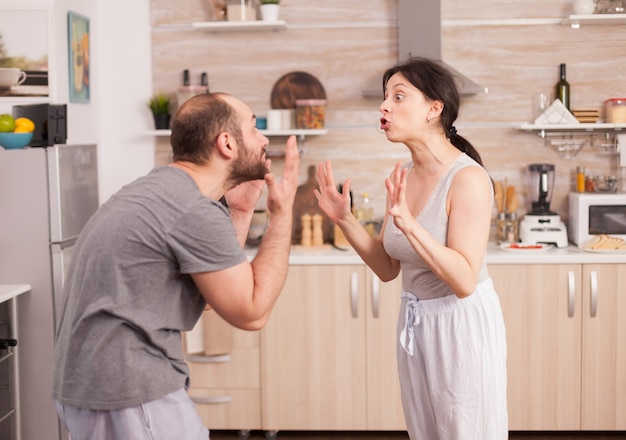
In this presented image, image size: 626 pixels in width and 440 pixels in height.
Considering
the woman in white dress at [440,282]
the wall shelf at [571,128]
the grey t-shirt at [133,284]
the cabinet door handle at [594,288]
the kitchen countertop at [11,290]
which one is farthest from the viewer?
the wall shelf at [571,128]

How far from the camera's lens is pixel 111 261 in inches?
66.2

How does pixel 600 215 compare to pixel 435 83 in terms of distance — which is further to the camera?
pixel 600 215

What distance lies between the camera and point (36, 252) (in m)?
3.76

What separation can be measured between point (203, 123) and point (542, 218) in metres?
2.88

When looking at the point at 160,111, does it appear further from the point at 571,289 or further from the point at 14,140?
the point at 571,289

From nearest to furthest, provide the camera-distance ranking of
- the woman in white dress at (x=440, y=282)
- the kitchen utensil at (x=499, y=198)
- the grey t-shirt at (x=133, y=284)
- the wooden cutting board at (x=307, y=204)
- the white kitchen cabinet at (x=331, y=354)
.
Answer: the grey t-shirt at (x=133, y=284) < the woman in white dress at (x=440, y=282) < the white kitchen cabinet at (x=331, y=354) < the kitchen utensil at (x=499, y=198) < the wooden cutting board at (x=307, y=204)

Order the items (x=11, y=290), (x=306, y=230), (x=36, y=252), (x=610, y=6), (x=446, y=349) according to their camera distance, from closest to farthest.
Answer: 1. (x=446, y=349)
2. (x=11, y=290)
3. (x=36, y=252)
4. (x=610, y=6)
5. (x=306, y=230)

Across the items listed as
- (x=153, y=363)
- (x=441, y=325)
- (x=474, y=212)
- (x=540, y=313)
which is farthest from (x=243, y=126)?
(x=540, y=313)

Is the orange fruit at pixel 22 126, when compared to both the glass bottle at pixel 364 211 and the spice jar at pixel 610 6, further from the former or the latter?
the spice jar at pixel 610 6

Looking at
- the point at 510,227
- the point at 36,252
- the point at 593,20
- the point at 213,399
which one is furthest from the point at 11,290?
the point at 593,20

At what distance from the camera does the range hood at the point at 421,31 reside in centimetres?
432

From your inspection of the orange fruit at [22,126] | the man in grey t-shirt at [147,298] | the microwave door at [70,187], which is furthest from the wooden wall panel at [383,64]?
the man in grey t-shirt at [147,298]

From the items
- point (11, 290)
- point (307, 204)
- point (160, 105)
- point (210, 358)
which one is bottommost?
point (210, 358)

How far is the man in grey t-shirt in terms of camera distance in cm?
168
